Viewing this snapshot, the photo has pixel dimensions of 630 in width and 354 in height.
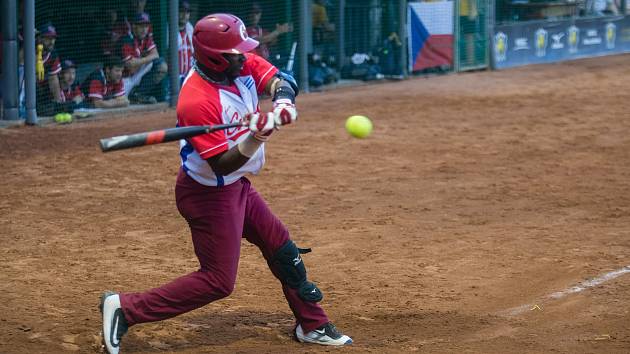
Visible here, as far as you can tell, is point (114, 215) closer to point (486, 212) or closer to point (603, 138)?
point (486, 212)

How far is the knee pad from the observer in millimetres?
5491

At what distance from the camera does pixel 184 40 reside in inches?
606

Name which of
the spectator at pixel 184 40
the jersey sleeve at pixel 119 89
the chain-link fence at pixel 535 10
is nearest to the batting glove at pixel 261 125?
the jersey sleeve at pixel 119 89

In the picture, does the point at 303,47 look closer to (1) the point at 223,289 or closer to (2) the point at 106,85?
(2) the point at 106,85

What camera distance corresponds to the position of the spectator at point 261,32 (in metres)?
16.2

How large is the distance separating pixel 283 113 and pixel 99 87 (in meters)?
9.76

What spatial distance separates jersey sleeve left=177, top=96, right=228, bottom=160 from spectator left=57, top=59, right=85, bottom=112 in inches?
357

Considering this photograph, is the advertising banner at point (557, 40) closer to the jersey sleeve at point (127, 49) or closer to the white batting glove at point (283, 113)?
the jersey sleeve at point (127, 49)

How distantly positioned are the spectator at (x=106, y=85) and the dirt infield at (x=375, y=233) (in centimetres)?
45

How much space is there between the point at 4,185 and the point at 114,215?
1.75 meters

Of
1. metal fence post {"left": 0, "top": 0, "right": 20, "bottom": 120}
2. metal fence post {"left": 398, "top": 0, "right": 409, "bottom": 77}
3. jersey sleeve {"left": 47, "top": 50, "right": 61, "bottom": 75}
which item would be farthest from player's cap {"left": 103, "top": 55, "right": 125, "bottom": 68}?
metal fence post {"left": 398, "top": 0, "right": 409, "bottom": 77}

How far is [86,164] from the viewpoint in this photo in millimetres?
10938

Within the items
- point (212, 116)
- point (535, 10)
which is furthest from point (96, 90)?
point (535, 10)

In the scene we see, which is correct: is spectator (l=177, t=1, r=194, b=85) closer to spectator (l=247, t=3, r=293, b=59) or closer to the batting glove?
spectator (l=247, t=3, r=293, b=59)
